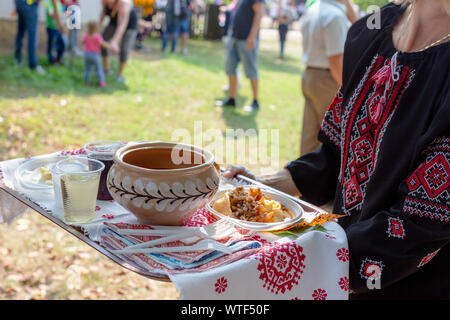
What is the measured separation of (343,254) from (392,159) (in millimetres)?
336

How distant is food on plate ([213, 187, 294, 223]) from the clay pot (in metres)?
0.14

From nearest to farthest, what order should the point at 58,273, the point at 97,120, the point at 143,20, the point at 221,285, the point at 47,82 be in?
the point at 221,285 → the point at 58,273 → the point at 97,120 → the point at 47,82 → the point at 143,20

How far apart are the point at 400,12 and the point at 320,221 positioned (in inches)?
31.6

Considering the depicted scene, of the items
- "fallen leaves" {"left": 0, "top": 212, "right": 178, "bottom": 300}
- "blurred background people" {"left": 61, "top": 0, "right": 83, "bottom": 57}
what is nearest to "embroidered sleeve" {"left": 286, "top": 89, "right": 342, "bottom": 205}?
"fallen leaves" {"left": 0, "top": 212, "right": 178, "bottom": 300}

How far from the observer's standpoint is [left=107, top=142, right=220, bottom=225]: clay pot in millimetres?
1138

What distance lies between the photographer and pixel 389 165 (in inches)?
52.1

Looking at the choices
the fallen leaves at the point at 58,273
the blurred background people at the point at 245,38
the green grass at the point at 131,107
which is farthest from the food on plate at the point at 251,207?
the blurred background people at the point at 245,38

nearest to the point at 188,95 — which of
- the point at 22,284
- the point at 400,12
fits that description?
the point at 22,284

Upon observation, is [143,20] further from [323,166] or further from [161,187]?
[161,187]

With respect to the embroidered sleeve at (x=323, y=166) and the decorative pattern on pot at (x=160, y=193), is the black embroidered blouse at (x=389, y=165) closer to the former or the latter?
the embroidered sleeve at (x=323, y=166)

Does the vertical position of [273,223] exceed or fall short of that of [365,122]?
it falls short

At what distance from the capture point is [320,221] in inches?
49.0

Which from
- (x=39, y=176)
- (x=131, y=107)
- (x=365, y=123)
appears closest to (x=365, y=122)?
(x=365, y=123)

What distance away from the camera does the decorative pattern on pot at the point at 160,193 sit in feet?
3.74
